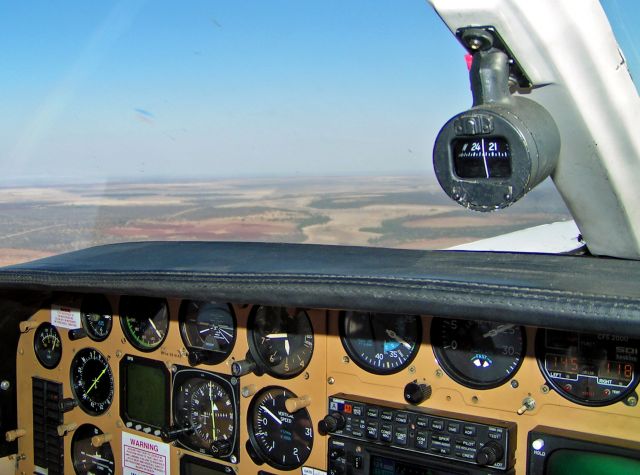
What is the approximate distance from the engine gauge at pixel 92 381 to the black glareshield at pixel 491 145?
241 cm

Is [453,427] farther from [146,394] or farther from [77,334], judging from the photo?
[77,334]

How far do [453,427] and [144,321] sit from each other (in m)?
1.41

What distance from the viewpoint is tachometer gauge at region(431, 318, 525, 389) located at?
2408mm

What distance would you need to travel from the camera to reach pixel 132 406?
3.29 meters

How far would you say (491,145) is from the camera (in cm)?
128

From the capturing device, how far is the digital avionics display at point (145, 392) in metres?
3.20

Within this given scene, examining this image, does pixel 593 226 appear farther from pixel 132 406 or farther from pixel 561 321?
pixel 132 406

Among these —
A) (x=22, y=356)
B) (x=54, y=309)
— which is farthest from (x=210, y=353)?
(x=22, y=356)

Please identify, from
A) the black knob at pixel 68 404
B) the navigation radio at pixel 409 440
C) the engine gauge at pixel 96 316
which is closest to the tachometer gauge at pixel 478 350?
the navigation radio at pixel 409 440

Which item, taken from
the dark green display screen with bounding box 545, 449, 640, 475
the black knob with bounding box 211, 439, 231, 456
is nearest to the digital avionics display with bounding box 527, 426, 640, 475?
the dark green display screen with bounding box 545, 449, 640, 475

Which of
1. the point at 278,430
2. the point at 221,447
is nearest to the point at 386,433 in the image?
the point at 278,430

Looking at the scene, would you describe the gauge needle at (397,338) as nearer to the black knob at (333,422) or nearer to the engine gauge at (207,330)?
the black knob at (333,422)

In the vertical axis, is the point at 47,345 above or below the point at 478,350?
below

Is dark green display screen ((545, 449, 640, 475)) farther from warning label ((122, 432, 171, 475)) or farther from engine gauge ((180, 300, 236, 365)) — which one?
warning label ((122, 432, 171, 475))
